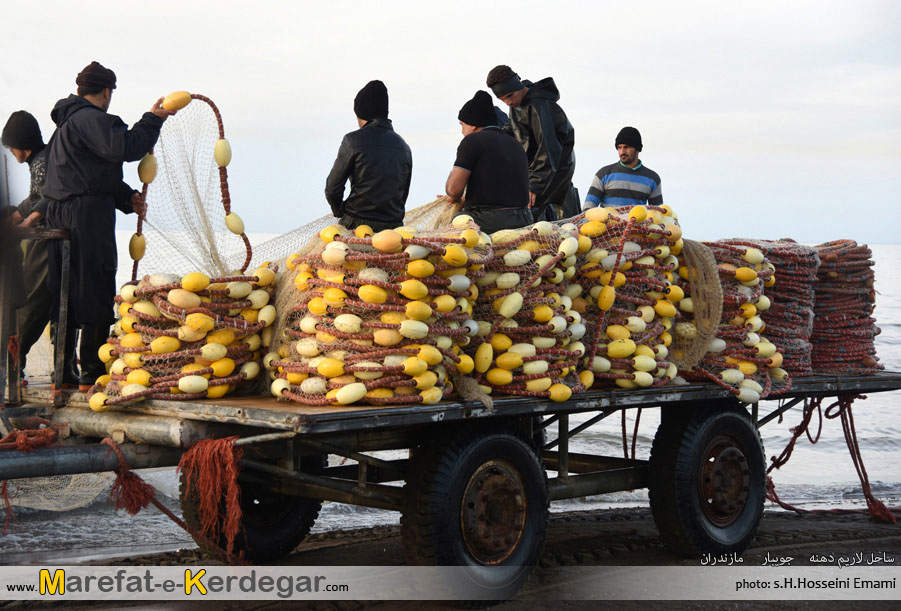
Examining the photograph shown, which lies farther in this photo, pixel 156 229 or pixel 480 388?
pixel 156 229

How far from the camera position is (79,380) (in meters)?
5.52

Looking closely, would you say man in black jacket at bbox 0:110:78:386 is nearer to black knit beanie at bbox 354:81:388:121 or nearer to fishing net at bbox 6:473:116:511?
fishing net at bbox 6:473:116:511

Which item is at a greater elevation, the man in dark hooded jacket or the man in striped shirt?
the man in striped shirt

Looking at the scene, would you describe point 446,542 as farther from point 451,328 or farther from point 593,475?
point 593,475

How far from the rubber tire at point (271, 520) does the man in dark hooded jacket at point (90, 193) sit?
1.35 meters

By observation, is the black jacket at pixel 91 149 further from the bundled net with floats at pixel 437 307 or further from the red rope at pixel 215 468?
the red rope at pixel 215 468

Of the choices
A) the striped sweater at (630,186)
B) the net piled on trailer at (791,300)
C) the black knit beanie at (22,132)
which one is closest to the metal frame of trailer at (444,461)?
the net piled on trailer at (791,300)

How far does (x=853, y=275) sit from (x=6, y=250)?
6.15 meters

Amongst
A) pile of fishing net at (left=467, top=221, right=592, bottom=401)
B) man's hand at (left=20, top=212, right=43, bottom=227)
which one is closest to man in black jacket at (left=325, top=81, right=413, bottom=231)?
pile of fishing net at (left=467, top=221, right=592, bottom=401)

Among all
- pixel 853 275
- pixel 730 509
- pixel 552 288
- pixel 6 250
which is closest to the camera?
pixel 6 250

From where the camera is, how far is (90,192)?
17.8 feet

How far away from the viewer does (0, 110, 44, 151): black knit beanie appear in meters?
6.59

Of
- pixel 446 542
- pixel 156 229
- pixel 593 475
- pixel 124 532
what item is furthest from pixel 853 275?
pixel 124 532

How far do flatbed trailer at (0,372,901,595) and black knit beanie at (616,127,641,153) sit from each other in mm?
2749
